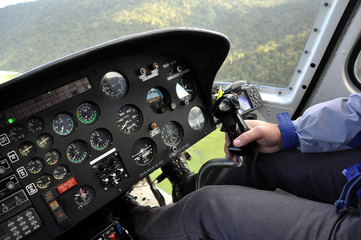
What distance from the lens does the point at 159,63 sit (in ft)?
5.47

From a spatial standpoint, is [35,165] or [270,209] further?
[35,165]

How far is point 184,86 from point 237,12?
841mm

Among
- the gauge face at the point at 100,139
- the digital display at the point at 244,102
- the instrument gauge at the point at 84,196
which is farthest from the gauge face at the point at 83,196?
the digital display at the point at 244,102

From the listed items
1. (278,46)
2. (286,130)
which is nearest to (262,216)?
(286,130)

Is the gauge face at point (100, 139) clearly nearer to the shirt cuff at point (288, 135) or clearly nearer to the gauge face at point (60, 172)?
the gauge face at point (60, 172)

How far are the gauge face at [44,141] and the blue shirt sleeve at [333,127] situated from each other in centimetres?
122

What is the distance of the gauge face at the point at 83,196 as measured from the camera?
1.45m

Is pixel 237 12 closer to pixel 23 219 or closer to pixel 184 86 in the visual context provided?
pixel 184 86

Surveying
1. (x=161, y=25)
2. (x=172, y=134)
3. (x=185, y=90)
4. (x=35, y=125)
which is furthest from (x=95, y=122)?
(x=161, y=25)

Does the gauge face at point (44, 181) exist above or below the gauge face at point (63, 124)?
below

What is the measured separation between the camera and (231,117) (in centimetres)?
122

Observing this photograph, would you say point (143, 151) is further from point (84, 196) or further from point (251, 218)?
point (251, 218)

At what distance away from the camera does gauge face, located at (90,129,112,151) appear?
1.49 metres

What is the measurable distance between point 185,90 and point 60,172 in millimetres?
925
